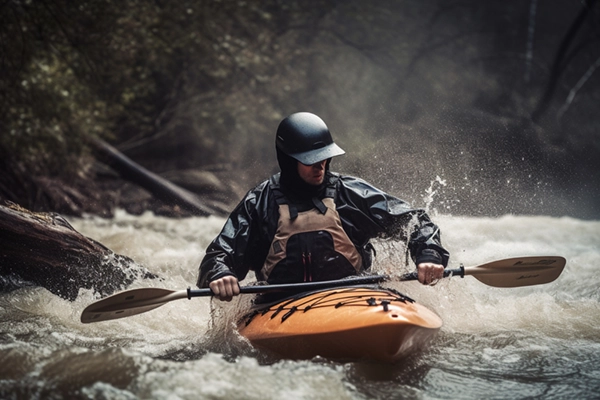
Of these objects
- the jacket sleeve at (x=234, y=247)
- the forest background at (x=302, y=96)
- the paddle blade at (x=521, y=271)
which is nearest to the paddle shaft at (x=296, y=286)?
the jacket sleeve at (x=234, y=247)

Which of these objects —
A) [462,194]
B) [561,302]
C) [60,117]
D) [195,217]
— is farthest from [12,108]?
[561,302]

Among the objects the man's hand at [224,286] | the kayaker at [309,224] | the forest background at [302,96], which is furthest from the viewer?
the forest background at [302,96]

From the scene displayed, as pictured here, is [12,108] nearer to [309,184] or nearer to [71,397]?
[309,184]

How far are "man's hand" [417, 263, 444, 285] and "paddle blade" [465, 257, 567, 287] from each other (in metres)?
0.50

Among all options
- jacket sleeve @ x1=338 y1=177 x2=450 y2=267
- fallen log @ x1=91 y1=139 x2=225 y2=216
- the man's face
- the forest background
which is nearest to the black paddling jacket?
jacket sleeve @ x1=338 y1=177 x2=450 y2=267

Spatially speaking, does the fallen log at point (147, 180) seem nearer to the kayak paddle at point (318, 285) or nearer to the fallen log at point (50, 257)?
the fallen log at point (50, 257)

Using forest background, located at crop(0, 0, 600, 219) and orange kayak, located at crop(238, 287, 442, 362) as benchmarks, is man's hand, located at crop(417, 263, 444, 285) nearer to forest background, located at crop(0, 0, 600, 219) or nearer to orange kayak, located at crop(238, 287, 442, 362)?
orange kayak, located at crop(238, 287, 442, 362)

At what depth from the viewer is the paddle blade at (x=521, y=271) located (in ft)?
12.2

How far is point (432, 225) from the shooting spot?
3.57 meters

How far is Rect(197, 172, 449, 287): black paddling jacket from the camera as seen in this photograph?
3.56 meters

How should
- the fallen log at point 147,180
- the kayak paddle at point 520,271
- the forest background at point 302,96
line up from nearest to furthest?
the kayak paddle at point 520,271 < the forest background at point 302,96 < the fallen log at point 147,180

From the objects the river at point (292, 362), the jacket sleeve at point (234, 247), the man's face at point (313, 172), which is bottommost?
the river at point (292, 362)

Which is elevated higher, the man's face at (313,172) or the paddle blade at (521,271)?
the man's face at (313,172)

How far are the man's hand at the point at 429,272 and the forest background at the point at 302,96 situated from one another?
10.8ft
